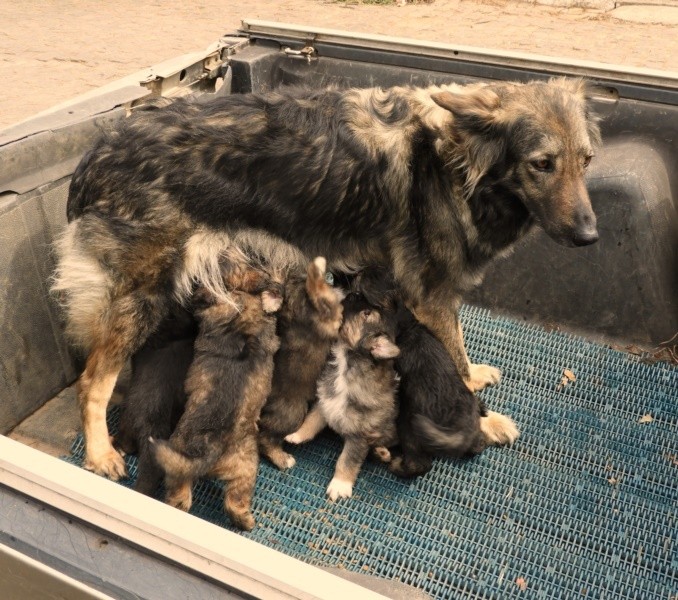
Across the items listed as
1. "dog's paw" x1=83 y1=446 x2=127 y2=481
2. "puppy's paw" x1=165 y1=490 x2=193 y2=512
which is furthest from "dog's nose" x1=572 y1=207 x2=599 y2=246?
"dog's paw" x1=83 y1=446 x2=127 y2=481

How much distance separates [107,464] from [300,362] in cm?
97

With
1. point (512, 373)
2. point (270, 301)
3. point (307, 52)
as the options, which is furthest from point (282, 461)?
point (307, 52)

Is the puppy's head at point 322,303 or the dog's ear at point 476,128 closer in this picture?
the dog's ear at point 476,128

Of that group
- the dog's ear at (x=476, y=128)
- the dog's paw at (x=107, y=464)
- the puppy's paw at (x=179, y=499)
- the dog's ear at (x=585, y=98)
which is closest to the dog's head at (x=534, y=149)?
the dog's ear at (x=476, y=128)

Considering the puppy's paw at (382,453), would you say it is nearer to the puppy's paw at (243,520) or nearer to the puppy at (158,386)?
the puppy's paw at (243,520)

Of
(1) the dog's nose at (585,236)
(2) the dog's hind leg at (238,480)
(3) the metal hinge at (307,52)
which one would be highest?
(3) the metal hinge at (307,52)

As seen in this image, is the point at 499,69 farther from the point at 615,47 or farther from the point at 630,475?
the point at 615,47

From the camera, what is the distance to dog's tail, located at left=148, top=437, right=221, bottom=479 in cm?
264

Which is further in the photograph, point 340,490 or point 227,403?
point 340,490

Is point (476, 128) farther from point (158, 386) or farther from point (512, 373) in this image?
point (158, 386)

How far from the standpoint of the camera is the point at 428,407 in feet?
10.3

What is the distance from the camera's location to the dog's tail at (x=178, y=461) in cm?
264

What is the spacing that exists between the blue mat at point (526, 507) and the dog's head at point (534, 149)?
3.25ft

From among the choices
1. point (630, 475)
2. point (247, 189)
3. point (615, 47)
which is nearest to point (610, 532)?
point (630, 475)
